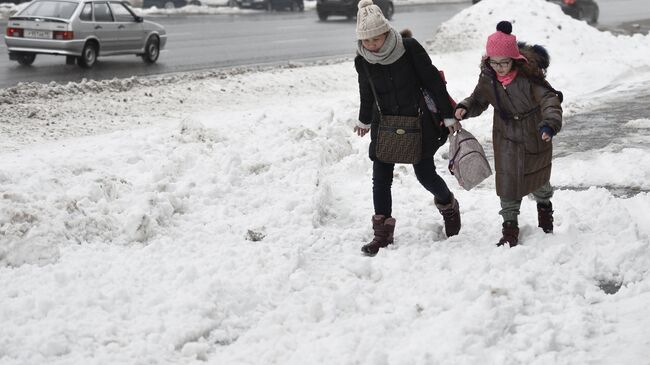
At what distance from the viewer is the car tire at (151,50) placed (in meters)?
17.1

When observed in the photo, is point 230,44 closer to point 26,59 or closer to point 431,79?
point 26,59

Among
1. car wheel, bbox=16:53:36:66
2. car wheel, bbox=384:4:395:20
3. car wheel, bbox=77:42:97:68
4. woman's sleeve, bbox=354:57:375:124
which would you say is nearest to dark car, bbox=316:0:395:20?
car wheel, bbox=384:4:395:20

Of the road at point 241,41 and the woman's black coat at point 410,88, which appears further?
the road at point 241,41

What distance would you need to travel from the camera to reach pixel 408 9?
37906 millimetres

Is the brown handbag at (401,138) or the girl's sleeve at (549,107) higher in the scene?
the girl's sleeve at (549,107)

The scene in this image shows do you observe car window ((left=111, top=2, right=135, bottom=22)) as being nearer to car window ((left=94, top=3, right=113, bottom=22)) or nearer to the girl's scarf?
car window ((left=94, top=3, right=113, bottom=22))

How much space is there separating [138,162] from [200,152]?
590 millimetres

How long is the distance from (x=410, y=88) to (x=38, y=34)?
12071mm

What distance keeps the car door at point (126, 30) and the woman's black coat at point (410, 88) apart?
1216cm

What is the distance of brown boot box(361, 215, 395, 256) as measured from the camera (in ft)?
18.2

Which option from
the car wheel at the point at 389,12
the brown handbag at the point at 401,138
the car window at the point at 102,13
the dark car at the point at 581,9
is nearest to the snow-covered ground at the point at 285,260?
the brown handbag at the point at 401,138

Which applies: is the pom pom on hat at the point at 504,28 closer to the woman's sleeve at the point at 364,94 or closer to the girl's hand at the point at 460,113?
the girl's hand at the point at 460,113

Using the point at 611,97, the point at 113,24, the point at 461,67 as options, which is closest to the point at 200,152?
the point at 611,97

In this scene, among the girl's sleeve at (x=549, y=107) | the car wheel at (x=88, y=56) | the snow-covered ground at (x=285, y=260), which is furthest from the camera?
the car wheel at (x=88, y=56)
